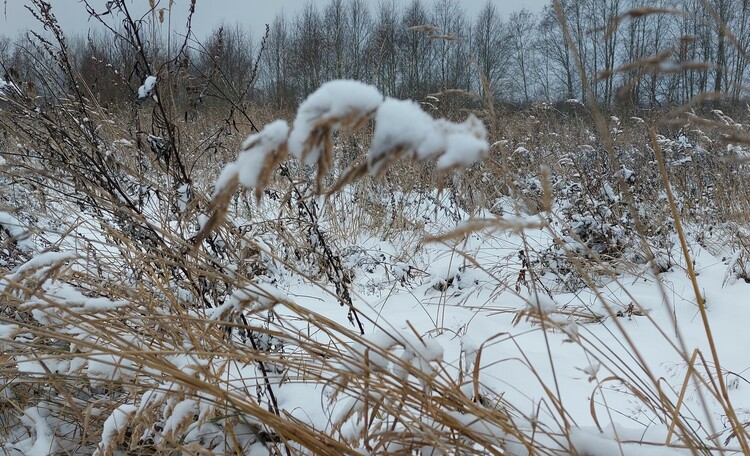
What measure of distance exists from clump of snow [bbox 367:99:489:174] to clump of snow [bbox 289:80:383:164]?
0.02 meters

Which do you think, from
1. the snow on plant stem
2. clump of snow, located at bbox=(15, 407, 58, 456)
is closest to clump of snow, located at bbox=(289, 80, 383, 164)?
the snow on plant stem

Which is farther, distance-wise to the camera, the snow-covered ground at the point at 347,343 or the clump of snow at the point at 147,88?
the clump of snow at the point at 147,88

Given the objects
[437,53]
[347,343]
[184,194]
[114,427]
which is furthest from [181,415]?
[437,53]

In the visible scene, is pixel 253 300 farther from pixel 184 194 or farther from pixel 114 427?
pixel 184 194

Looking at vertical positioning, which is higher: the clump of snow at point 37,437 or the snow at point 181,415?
the snow at point 181,415

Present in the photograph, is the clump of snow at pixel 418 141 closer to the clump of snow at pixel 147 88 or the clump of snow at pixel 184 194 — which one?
the clump of snow at pixel 184 194

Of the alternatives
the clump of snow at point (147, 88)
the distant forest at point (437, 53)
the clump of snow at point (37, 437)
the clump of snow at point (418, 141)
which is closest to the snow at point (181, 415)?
the clump of snow at point (37, 437)

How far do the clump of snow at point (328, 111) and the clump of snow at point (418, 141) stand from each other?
17 mm

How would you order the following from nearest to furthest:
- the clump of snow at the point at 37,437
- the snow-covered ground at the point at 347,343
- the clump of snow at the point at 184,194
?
the snow-covered ground at the point at 347,343, the clump of snow at the point at 37,437, the clump of snow at the point at 184,194

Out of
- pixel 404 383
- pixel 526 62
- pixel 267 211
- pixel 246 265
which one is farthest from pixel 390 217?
pixel 526 62

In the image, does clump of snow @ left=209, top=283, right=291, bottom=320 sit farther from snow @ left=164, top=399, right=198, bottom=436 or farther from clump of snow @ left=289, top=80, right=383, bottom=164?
clump of snow @ left=289, top=80, right=383, bottom=164

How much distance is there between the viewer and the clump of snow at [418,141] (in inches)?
17.1

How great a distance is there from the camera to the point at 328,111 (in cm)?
46

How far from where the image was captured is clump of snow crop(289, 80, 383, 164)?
45 centimetres
